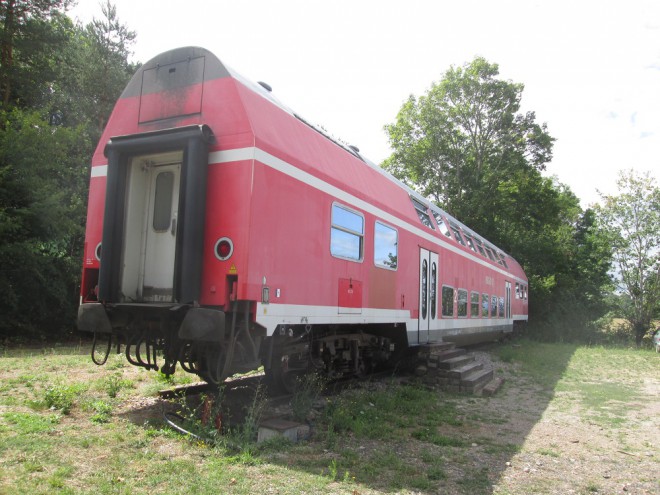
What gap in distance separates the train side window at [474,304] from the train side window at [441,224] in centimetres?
259

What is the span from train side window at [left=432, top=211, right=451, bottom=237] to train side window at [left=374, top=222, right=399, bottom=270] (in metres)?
3.53

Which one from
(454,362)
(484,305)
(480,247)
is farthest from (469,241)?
(454,362)

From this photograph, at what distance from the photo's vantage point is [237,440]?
4.93 meters

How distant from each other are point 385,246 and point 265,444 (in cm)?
444

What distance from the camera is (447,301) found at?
39.3ft

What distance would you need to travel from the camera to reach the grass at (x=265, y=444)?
3992 millimetres

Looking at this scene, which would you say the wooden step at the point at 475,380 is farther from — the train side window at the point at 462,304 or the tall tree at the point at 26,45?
the tall tree at the point at 26,45

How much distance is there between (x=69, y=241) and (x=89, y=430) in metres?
14.0

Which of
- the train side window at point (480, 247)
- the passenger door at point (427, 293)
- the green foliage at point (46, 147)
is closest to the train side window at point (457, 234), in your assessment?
the train side window at point (480, 247)

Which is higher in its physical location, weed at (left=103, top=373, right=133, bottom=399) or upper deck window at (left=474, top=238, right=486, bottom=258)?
upper deck window at (left=474, top=238, right=486, bottom=258)

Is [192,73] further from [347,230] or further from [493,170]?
[493,170]

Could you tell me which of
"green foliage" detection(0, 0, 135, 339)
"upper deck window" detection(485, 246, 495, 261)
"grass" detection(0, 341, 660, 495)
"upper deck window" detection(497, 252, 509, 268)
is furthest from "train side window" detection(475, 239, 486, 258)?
"green foliage" detection(0, 0, 135, 339)

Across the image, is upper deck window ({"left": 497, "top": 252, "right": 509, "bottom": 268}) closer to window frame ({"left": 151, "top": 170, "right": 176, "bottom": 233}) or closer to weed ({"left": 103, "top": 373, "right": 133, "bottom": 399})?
weed ({"left": 103, "top": 373, "right": 133, "bottom": 399})

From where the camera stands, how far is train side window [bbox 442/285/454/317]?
11680 mm
